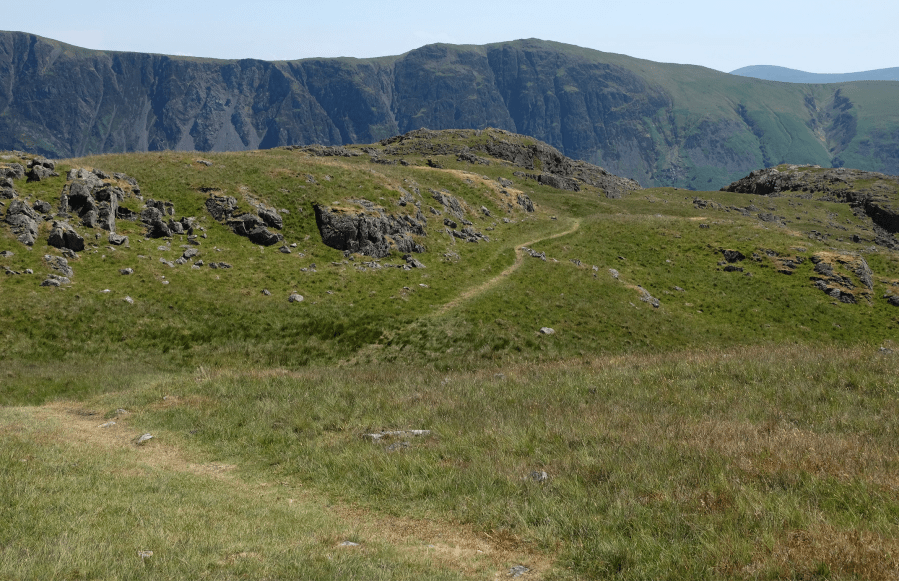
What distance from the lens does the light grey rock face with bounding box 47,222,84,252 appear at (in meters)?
35.9

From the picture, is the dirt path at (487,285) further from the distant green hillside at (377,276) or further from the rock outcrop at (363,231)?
the rock outcrop at (363,231)

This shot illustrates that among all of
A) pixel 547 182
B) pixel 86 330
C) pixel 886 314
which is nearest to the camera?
pixel 86 330

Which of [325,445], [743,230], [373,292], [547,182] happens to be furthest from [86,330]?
[547,182]

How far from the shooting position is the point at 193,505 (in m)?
10.1

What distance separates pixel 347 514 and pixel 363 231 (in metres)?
39.5

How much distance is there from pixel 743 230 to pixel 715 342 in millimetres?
35627

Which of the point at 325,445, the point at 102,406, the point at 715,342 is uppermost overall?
the point at 325,445

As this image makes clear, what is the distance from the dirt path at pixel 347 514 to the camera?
326 inches

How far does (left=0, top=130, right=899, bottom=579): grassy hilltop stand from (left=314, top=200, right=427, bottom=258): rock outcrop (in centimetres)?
81

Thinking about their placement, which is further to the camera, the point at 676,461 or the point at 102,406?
the point at 102,406

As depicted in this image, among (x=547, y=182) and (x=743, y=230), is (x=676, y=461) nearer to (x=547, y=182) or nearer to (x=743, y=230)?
(x=743, y=230)

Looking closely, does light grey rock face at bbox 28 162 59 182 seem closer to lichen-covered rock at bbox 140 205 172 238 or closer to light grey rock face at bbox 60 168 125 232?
light grey rock face at bbox 60 168 125 232

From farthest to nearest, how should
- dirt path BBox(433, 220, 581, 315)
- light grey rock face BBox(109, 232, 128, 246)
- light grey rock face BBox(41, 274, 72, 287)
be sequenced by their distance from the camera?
dirt path BBox(433, 220, 581, 315), light grey rock face BBox(109, 232, 128, 246), light grey rock face BBox(41, 274, 72, 287)

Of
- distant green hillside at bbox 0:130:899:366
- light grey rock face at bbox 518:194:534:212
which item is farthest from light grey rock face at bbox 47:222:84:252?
light grey rock face at bbox 518:194:534:212
